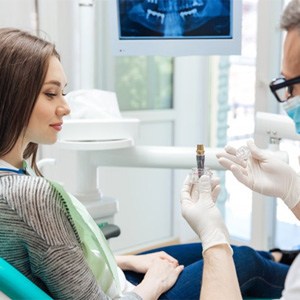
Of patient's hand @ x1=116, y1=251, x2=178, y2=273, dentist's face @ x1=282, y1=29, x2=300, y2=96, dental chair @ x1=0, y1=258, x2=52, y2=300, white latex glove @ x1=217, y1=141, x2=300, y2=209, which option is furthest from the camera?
patient's hand @ x1=116, y1=251, x2=178, y2=273

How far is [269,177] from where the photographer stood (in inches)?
52.0

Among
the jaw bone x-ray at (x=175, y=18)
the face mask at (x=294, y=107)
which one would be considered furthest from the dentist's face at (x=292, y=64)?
the jaw bone x-ray at (x=175, y=18)

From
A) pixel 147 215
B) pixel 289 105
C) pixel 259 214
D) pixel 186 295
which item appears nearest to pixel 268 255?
pixel 186 295

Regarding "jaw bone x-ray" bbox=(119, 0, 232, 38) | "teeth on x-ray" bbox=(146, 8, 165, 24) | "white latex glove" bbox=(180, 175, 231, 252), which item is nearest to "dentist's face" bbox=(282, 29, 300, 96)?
"white latex glove" bbox=(180, 175, 231, 252)

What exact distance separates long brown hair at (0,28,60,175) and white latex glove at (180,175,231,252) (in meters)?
0.45

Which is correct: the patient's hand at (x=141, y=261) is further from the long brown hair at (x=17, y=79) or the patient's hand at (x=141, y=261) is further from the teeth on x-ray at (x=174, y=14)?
the teeth on x-ray at (x=174, y=14)

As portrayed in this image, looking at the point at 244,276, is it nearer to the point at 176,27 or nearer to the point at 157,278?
the point at 157,278

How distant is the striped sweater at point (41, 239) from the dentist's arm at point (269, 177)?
48cm

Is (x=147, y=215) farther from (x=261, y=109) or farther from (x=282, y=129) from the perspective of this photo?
(x=282, y=129)

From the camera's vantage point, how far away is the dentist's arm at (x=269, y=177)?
130 centimetres

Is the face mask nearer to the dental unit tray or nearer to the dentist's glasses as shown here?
the dentist's glasses

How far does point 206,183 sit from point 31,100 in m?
0.48

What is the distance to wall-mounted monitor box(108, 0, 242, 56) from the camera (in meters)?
1.73

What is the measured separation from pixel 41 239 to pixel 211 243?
43cm
